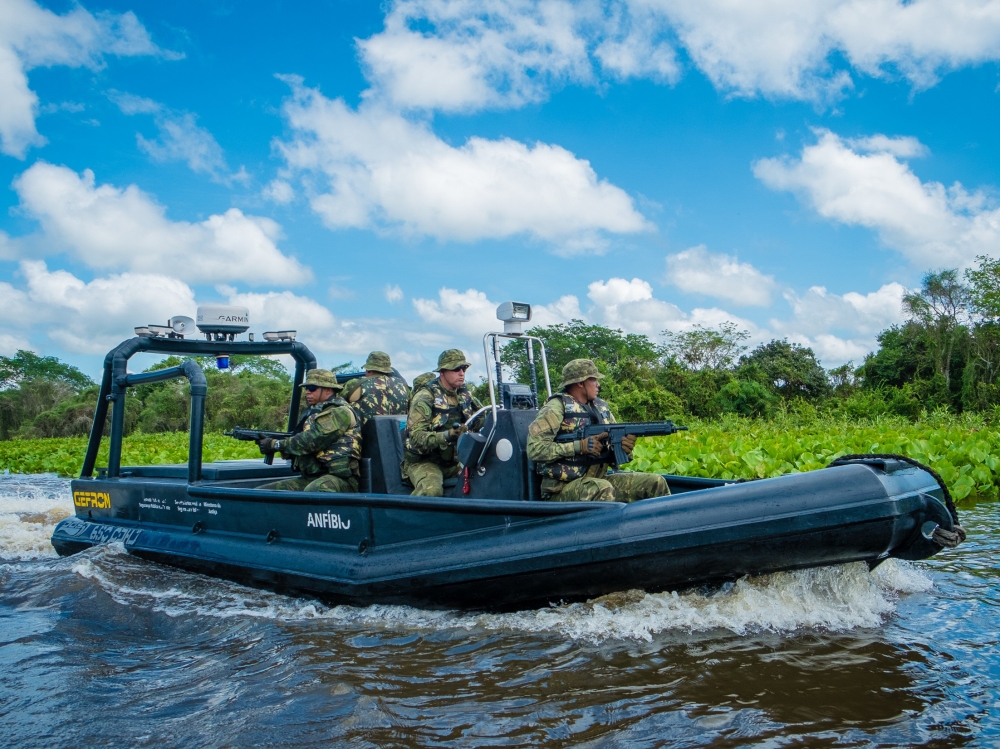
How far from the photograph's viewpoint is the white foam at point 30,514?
26.1 ft

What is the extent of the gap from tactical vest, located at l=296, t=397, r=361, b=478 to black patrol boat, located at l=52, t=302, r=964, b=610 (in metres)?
0.15

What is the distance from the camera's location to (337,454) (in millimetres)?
6027

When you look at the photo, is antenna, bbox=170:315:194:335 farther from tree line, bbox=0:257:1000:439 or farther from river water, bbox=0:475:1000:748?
tree line, bbox=0:257:1000:439

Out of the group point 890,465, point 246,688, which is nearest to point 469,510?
point 246,688

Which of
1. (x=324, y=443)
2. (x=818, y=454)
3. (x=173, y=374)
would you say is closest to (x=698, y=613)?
(x=324, y=443)

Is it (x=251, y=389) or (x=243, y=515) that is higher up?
(x=251, y=389)

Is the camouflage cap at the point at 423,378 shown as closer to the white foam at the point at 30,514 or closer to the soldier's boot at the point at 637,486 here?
A: the soldier's boot at the point at 637,486

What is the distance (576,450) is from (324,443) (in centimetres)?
205

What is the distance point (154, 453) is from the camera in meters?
18.5

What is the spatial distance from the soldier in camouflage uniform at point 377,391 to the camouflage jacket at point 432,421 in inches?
26.5

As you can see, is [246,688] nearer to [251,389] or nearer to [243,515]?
[243,515]

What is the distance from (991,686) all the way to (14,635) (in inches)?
228

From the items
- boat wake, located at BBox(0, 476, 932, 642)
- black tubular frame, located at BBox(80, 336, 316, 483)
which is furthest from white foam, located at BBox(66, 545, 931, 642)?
black tubular frame, located at BBox(80, 336, 316, 483)

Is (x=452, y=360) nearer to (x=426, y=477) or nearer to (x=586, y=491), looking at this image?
(x=426, y=477)
